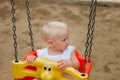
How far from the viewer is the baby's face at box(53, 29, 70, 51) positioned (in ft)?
5.65

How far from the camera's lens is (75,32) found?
325 cm

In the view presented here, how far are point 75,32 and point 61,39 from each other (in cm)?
152

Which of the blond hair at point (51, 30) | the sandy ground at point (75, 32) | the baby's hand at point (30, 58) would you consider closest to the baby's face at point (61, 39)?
the blond hair at point (51, 30)

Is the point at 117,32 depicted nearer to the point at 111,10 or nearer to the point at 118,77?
the point at 111,10

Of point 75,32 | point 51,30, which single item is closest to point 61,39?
point 51,30

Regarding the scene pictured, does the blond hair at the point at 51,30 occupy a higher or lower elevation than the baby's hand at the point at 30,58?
higher

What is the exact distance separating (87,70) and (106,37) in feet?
4.69

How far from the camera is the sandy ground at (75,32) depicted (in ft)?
9.04

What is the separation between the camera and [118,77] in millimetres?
2650

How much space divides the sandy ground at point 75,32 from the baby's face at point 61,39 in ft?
3.02

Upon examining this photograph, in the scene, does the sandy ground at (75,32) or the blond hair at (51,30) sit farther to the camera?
the sandy ground at (75,32)

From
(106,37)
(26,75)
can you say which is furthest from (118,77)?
(26,75)

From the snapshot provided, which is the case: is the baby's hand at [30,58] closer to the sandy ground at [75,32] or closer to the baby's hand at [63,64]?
the baby's hand at [63,64]

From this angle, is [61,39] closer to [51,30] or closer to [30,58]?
[51,30]
